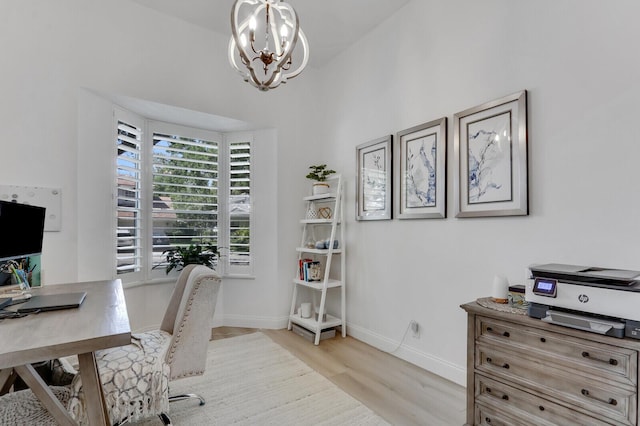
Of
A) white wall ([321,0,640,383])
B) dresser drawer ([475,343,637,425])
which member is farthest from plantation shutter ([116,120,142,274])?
dresser drawer ([475,343,637,425])

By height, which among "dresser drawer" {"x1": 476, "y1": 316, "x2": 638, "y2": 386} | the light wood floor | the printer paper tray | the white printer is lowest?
the light wood floor

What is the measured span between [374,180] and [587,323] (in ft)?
6.86

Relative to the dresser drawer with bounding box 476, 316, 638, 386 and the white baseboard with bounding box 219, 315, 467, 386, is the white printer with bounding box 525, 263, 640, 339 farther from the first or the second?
the white baseboard with bounding box 219, 315, 467, 386

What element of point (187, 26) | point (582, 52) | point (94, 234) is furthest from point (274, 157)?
point (582, 52)

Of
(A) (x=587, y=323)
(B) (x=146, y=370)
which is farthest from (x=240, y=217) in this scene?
(A) (x=587, y=323)

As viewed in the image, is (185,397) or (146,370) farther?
(185,397)

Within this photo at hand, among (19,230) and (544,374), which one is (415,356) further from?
(19,230)

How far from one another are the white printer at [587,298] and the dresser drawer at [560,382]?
0.72 ft

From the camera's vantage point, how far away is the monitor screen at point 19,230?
162 cm

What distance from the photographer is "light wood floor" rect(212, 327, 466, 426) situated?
2.04 metres

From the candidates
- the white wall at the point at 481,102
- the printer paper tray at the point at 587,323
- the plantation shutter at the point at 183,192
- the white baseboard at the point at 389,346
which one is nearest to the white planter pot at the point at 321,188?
the white wall at the point at 481,102

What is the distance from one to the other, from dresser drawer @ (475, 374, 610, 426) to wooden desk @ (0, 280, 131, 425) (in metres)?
1.78

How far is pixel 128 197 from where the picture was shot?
3.26 metres

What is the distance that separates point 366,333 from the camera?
10.7 ft
